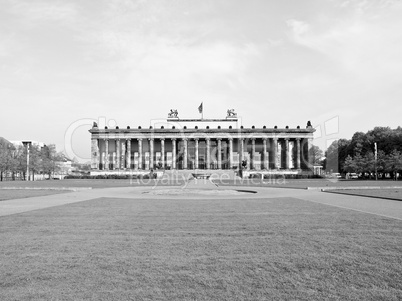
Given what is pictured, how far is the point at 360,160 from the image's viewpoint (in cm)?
9150

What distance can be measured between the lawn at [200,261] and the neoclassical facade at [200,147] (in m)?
96.3

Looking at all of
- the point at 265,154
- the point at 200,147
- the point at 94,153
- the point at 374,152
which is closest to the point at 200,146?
the point at 200,147

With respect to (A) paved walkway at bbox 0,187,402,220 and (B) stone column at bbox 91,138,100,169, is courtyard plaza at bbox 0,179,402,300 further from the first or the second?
(B) stone column at bbox 91,138,100,169

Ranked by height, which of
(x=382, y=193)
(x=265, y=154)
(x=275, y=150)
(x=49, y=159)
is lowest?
(x=382, y=193)

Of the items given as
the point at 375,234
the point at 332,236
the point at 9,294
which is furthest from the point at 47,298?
the point at 375,234

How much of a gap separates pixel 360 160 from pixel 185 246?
92327 millimetres

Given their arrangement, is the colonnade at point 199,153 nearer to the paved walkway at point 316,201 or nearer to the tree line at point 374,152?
the tree line at point 374,152

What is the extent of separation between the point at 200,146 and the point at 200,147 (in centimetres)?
36

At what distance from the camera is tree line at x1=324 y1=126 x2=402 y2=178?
84.4 metres

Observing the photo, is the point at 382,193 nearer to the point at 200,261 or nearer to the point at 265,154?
the point at 200,261

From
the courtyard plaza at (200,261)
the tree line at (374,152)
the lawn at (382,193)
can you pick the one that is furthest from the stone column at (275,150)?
the courtyard plaza at (200,261)

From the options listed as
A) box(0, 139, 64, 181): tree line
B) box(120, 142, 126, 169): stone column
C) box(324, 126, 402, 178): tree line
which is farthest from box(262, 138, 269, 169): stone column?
box(0, 139, 64, 181): tree line

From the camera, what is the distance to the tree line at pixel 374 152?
3322 inches

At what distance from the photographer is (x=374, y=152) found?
322 ft
